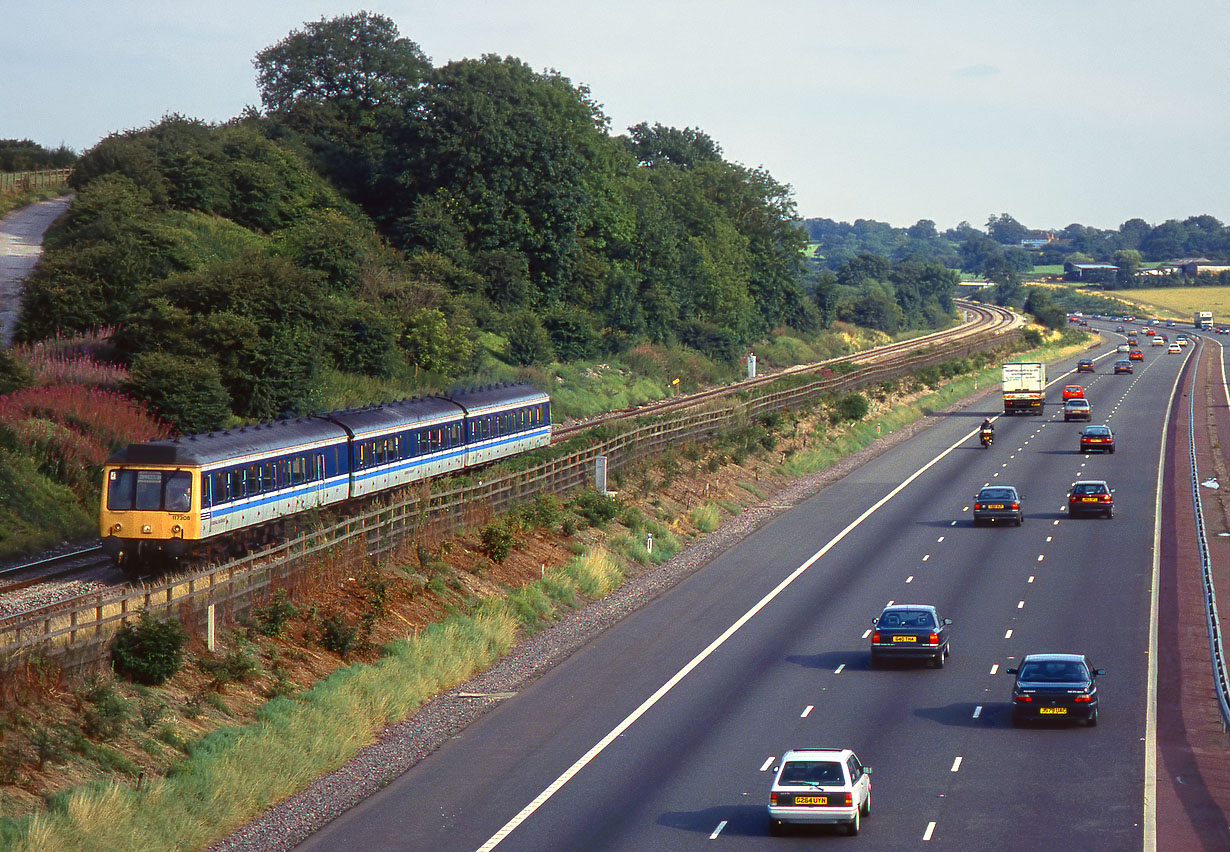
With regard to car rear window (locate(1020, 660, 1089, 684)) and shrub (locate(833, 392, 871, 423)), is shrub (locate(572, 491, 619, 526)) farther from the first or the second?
shrub (locate(833, 392, 871, 423))

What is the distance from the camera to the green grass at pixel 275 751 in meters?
21.5

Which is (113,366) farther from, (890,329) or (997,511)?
(890,329)

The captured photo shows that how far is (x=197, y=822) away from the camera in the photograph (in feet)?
75.7

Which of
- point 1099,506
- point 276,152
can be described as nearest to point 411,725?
point 1099,506

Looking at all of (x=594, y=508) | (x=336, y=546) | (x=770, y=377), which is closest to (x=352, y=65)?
(x=770, y=377)

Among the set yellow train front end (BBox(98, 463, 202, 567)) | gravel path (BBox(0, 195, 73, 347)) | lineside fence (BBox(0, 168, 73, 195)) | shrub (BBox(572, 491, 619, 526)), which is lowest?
shrub (BBox(572, 491, 619, 526))

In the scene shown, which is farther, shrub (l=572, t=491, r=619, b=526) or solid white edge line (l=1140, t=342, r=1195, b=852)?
shrub (l=572, t=491, r=619, b=526)

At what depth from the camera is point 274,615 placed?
31.2 meters

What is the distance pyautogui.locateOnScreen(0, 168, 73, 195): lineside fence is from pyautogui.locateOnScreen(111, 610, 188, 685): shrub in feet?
245

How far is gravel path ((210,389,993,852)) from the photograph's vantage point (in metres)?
24.1

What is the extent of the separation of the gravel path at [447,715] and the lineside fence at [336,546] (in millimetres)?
4356

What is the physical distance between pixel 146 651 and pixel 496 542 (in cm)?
1732

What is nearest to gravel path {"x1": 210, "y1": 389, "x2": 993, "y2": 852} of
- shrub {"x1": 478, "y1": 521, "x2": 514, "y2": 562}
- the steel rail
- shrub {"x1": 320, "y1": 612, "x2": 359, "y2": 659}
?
shrub {"x1": 320, "y1": 612, "x2": 359, "y2": 659}

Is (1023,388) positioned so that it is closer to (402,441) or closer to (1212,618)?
(402,441)
